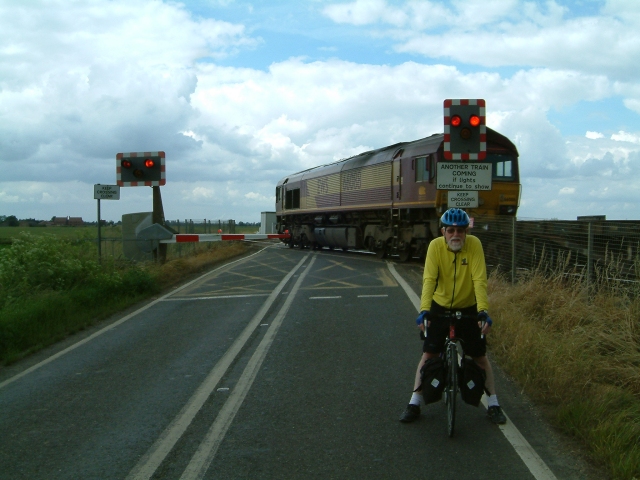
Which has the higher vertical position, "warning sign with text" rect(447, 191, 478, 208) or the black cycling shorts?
"warning sign with text" rect(447, 191, 478, 208)

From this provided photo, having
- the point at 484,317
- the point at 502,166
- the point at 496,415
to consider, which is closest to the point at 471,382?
the point at 496,415

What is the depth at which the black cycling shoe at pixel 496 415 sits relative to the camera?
19.4 ft

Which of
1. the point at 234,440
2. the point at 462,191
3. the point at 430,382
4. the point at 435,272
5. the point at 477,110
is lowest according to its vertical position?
the point at 234,440

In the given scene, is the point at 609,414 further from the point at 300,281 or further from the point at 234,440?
the point at 300,281

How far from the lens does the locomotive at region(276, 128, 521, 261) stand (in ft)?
63.7

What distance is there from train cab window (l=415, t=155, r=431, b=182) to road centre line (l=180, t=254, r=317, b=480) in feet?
35.6

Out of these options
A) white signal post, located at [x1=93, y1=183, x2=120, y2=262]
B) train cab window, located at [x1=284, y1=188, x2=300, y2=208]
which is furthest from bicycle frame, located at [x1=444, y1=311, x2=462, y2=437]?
train cab window, located at [x1=284, y1=188, x2=300, y2=208]

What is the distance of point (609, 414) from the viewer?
5.84 m

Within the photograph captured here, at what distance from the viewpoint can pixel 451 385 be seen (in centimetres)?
566

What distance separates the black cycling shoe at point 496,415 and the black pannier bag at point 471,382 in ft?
1.25

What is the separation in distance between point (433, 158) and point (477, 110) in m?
8.22

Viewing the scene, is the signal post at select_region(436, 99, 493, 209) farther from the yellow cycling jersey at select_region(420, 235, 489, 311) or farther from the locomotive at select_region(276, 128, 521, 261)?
the locomotive at select_region(276, 128, 521, 261)

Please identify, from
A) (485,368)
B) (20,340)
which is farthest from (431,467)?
(20,340)

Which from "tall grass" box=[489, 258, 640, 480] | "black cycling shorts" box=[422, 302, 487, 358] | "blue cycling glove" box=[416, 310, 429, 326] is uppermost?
"blue cycling glove" box=[416, 310, 429, 326]
